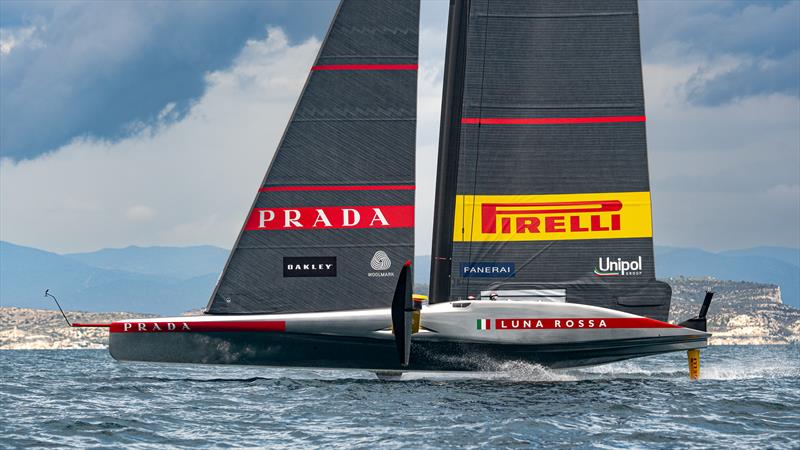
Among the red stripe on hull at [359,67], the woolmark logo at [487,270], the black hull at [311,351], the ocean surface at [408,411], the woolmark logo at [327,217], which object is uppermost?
the red stripe on hull at [359,67]

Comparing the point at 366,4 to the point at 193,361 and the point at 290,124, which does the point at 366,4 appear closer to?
the point at 290,124

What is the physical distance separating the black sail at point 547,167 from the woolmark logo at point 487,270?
0.06ft

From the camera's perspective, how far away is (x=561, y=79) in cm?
2064

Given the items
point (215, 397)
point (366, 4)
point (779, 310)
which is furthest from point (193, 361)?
point (779, 310)

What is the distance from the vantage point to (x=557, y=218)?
2061 centimetres

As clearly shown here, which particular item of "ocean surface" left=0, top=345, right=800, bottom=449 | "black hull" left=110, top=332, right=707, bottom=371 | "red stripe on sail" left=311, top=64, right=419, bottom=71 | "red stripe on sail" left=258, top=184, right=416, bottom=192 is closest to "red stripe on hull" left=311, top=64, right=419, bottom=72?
"red stripe on sail" left=311, top=64, right=419, bottom=71

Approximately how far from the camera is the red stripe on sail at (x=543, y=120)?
20.5 m

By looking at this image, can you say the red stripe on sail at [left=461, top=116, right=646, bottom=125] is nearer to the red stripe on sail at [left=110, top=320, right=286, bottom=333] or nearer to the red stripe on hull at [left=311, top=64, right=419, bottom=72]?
the red stripe on hull at [left=311, top=64, right=419, bottom=72]

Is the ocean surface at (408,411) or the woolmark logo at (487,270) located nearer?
the ocean surface at (408,411)

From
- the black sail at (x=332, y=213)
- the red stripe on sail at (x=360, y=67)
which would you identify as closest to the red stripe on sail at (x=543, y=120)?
the black sail at (x=332, y=213)

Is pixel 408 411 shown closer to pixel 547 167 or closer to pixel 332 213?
pixel 332 213

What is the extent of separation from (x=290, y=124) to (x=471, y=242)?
13.2ft

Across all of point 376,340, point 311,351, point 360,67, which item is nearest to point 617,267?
point 376,340

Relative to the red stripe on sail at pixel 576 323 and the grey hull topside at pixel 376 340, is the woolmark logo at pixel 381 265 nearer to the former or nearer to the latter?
the grey hull topside at pixel 376 340
